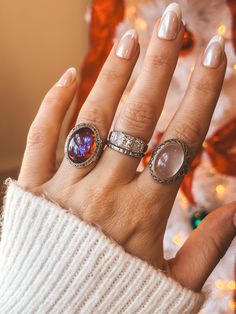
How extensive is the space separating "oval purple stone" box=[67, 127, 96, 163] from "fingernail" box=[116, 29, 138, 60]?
0.12 m

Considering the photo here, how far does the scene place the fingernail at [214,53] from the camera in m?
0.53

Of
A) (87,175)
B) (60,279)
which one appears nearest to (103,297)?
(60,279)

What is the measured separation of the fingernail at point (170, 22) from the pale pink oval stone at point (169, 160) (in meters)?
0.15

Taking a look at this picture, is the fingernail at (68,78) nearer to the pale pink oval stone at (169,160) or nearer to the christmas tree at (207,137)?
the pale pink oval stone at (169,160)

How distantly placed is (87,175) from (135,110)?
11 centimetres

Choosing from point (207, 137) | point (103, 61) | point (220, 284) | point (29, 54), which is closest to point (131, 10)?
point (103, 61)

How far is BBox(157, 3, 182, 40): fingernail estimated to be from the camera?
1.73 ft

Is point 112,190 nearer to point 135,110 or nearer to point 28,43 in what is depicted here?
point 135,110

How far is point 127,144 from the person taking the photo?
1.76 feet

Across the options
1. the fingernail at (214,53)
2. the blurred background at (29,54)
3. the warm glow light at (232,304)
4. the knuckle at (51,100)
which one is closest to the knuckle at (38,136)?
the knuckle at (51,100)

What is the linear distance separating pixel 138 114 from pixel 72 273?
22 centimetres

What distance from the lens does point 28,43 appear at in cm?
150

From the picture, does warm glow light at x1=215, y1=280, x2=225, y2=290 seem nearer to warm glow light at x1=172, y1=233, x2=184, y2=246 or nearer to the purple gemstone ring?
warm glow light at x1=172, y1=233, x2=184, y2=246

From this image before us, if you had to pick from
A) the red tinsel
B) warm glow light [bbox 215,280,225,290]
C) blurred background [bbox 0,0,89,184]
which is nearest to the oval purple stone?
the red tinsel
